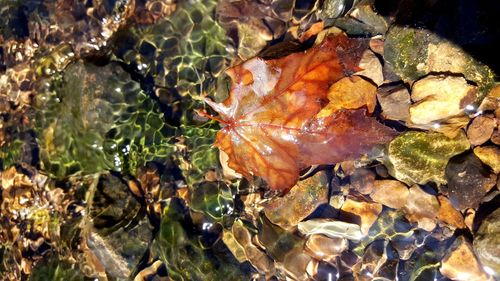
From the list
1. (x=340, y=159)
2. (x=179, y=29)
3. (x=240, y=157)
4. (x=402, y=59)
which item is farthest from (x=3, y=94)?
(x=402, y=59)

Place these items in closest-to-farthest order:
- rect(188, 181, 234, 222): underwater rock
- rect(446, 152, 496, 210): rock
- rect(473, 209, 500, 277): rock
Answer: rect(473, 209, 500, 277): rock, rect(446, 152, 496, 210): rock, rect(188, 181, 234, 222): underwater rock

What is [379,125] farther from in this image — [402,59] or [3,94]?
[3,94]

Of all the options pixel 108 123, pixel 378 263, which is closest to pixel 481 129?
pixel 378 263

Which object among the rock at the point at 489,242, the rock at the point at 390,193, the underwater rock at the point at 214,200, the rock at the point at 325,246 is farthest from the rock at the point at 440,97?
the underwater rock at the point at 214,200

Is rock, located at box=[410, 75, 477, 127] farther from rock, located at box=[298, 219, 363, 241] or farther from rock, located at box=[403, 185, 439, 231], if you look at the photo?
rock, located at box=[298, 219, 363, 241]

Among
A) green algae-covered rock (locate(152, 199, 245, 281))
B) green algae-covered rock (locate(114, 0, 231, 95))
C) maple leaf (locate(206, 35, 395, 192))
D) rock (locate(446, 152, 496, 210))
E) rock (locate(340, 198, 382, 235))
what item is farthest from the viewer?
green algae-covered rock (locate(114, 0, 231, 95))

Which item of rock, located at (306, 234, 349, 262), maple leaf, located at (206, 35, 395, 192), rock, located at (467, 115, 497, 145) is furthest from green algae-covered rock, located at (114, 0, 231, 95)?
rock, located at (467, 115, 497, 145)
